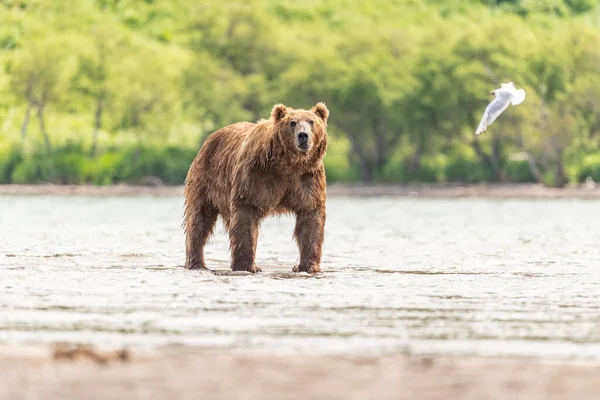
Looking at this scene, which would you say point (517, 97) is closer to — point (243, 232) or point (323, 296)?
point (243, 232)

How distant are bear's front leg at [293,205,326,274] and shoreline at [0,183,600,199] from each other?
4597 cm

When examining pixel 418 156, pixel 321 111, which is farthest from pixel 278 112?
pixel 418 156

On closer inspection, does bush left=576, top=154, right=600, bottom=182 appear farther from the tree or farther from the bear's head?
the bear's head

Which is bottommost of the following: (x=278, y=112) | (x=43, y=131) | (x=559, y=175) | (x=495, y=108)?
(x=559, y=175)

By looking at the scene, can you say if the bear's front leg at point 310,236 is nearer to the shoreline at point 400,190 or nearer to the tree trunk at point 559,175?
the shoreline at point 400,190

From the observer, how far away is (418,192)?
66750mm

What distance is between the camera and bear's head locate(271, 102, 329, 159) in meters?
15.0

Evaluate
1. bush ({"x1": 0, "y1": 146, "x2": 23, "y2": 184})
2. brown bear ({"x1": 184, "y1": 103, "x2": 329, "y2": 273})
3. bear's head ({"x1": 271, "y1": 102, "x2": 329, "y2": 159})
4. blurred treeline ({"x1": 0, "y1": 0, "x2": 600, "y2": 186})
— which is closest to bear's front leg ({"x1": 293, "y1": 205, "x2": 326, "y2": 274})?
brown bear ({"x1": 184, "y1": 103, "x2": 329, "y2": 273})

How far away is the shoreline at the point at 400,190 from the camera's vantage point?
204 feet

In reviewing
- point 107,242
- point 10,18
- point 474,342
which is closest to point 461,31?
point 10,18

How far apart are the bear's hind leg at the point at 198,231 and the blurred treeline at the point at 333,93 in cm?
4757

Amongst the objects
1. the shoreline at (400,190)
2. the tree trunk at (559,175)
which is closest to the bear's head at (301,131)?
the shoreline at (400,190)

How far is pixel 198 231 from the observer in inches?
666

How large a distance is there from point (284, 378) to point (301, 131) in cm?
704
